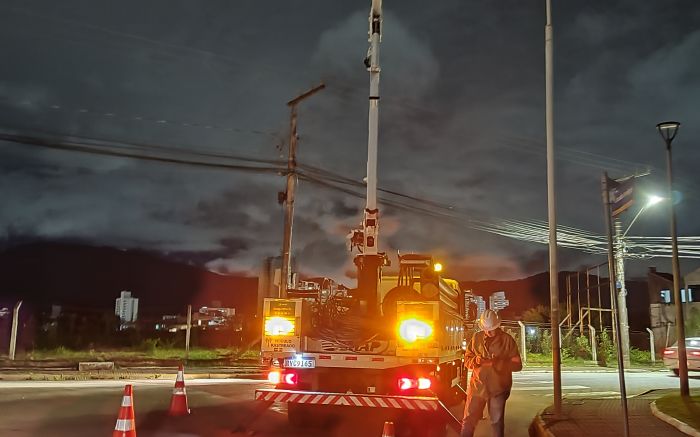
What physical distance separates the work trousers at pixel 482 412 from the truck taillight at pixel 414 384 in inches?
Result: 46.0

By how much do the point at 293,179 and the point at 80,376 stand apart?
29.4 feet

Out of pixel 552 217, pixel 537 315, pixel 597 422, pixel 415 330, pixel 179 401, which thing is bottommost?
pixel 597 422

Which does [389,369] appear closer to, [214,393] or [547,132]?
[547,132]

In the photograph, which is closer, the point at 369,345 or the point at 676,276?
the point at 369,345

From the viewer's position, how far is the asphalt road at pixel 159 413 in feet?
30.1

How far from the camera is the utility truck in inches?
360

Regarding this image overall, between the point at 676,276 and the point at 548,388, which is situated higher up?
the point at 676,276

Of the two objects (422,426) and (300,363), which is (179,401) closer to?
(300,363)

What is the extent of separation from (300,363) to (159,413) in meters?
2.91

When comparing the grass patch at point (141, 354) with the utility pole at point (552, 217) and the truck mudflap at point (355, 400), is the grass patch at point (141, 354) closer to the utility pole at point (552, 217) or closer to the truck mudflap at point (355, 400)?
the truck mudflap at point (355, 400)

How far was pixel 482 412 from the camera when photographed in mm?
7938

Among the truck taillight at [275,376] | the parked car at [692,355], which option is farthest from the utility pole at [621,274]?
the truck taillight at [275,376]

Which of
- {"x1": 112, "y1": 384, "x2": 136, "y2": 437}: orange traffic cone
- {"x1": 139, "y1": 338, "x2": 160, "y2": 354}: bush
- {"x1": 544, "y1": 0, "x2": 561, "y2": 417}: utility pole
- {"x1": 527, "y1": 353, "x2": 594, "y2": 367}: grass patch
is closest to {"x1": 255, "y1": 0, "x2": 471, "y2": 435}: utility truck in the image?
{"x1": 544, "y1": 0, "x2": 561, "y2": 417}: utility pole

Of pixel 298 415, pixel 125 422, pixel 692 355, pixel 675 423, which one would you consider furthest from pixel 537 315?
pixel 125 422
